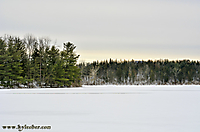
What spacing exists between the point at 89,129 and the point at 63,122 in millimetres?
2306

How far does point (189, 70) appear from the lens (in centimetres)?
18475

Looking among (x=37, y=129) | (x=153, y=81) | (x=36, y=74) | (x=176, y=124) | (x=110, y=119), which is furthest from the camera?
(x=153, y=81)

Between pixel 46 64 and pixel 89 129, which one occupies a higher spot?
pixel 46 64

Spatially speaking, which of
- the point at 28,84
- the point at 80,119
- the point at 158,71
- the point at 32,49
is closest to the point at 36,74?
the point at 28,84

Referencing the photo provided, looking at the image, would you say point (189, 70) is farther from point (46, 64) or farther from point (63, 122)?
point (63, 122)

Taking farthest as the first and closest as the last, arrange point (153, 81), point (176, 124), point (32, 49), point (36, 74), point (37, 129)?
1. point (153, 81)
2. point (32, 49)
3. point (36, 74)
4. point (176, 124)
5. point (37, 129)

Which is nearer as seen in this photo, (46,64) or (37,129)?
(37,129)

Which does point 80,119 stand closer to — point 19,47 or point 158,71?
point 19,47

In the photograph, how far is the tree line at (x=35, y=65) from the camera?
64000 mm

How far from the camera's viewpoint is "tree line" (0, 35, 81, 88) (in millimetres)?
64000

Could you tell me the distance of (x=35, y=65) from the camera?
6938 cm

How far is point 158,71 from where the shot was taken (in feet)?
606

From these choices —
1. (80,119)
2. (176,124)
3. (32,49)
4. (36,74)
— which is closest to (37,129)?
(80,119)

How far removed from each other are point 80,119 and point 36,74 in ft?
182
